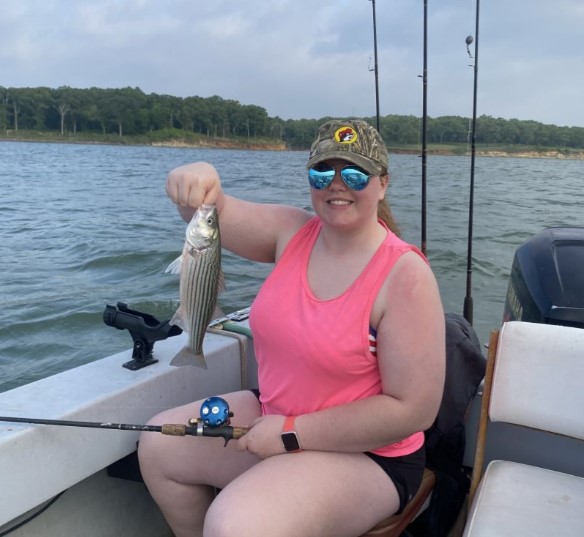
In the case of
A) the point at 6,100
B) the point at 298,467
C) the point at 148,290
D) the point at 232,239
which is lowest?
the point at 148,290

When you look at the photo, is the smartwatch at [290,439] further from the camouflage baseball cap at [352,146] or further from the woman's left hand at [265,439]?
the camouflage baseball cap at [352,146]

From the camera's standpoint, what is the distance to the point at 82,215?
50.6 feet

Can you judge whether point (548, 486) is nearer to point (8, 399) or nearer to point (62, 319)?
point (8, 399)

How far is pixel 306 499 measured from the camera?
171 centimetres

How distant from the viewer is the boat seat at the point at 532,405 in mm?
1957

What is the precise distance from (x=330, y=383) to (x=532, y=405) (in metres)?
0.80

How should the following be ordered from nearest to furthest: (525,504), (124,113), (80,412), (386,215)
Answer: (525,504)
(80,412)
(386,215)
(124,113)

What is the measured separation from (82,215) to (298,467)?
14843 mm

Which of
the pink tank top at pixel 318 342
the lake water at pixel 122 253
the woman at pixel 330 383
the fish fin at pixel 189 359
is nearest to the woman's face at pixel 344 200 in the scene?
the woman at pixel 330 383

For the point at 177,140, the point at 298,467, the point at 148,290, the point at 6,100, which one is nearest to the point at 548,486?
the point at 298,467

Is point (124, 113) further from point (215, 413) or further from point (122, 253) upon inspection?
point (215, 413)

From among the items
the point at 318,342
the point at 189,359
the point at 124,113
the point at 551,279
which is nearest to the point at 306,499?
the point at 318,342

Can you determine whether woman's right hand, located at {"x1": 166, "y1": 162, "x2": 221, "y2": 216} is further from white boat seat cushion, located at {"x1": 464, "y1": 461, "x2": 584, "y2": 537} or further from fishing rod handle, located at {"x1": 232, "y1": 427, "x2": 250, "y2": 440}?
white boat seat cushion, located at {"x1": 464, "y1": 461, "x2": 584, "y2": 537}

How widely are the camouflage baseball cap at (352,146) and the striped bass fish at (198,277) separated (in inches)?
16.0
